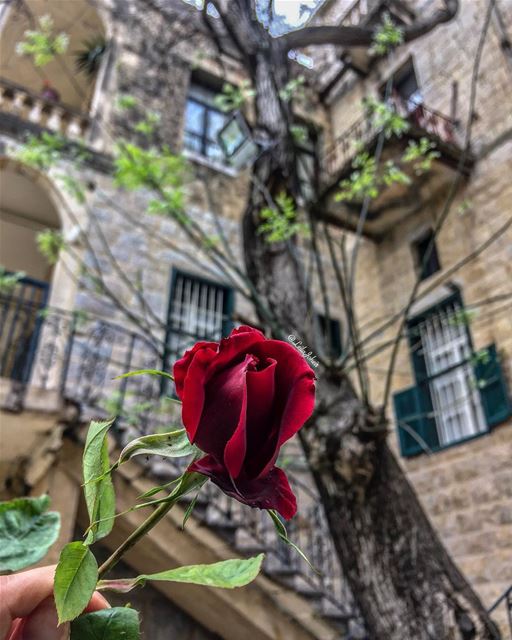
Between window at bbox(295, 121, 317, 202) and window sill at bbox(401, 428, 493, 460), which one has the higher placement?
window at bbox(295, 121, 317, 202)

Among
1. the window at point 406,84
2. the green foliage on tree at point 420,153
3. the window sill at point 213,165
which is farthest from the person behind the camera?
the window at point 406,84

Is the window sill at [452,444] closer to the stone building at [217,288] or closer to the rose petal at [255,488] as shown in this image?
the stone building at [217,288]

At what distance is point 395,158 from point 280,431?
873 cm

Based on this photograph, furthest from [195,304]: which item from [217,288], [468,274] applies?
[468,274]

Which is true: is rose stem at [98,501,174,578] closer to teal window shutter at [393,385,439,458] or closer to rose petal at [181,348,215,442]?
rose petal at [181,348,215,442]

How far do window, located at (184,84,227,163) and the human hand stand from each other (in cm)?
972

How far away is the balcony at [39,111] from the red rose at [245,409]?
8.46 metres

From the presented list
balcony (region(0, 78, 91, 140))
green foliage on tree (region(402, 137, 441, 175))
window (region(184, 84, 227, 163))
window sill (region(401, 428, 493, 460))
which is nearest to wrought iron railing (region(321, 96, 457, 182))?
green foliage on tree (region(402, 137, 441, 175))

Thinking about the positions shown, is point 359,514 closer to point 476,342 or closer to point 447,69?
point 476,342

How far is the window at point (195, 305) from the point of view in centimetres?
838

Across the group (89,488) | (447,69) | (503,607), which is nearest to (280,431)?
(89,488)

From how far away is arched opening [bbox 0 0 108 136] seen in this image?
8.28m

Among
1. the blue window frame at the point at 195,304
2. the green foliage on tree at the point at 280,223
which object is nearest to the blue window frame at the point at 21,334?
the blue window frame at the point at 195,304

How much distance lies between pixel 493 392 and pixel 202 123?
679 cm
